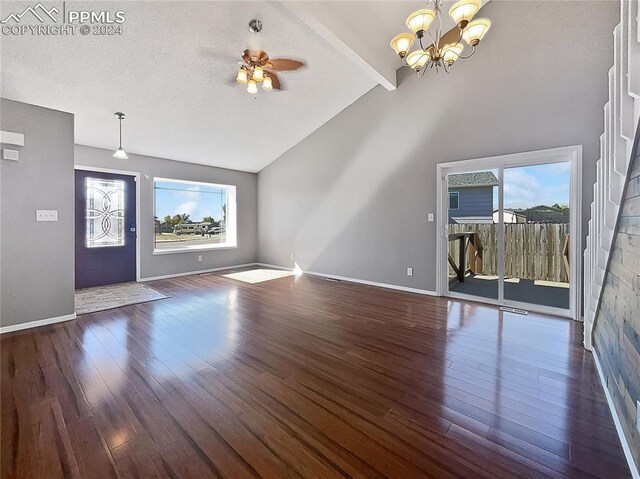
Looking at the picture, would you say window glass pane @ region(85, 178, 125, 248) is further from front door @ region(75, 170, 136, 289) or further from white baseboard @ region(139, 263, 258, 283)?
white baseboard @ region(139, 263, 258, 283)

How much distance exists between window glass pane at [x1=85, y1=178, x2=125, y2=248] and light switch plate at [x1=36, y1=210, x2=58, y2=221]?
1.94 meters

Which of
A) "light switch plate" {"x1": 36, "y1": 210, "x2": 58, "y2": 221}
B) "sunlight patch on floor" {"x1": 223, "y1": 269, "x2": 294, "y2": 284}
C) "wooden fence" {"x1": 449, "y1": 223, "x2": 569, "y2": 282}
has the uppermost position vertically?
"light switch plate" {"x1": 36, "y1": 210, "x2": 58, "y2": 221}

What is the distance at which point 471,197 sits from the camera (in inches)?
160

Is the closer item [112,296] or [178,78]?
[178,78]

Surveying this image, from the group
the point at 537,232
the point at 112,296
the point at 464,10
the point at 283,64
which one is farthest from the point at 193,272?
the point at 537,232

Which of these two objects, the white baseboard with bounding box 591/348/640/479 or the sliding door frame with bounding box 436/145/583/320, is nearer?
the white baseboard with bounding box 591/348/640/479

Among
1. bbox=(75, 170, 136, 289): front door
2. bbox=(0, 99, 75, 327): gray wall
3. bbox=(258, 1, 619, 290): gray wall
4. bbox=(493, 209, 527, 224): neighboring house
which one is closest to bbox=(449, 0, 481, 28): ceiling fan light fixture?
bbox=(258, 1, 619, 290): gray wall

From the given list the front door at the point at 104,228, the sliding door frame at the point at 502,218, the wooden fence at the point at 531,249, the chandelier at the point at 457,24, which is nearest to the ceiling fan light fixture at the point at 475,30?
the chandelier at the point at 457,24

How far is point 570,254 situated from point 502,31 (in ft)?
10.1

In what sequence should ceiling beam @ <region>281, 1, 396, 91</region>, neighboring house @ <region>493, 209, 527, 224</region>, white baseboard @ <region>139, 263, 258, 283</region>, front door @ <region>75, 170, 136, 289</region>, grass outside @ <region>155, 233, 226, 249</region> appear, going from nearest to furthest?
ceiling beam @ <region>281, 1, 396, 91</region> < neighboring house @ <region>493, 209, 527, 224</region> < front door @ <region>75, 170, 136, 289</region> < white baseboard @ <region>139, 263, 258, 283</region> < grass outside @ <region>155, 233, 226, 249</region>

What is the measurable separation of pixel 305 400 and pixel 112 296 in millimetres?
4144

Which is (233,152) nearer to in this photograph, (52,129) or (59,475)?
(52,129)

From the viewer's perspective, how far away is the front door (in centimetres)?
489

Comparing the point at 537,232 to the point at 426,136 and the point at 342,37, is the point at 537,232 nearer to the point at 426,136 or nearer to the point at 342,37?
the point at 426,136
